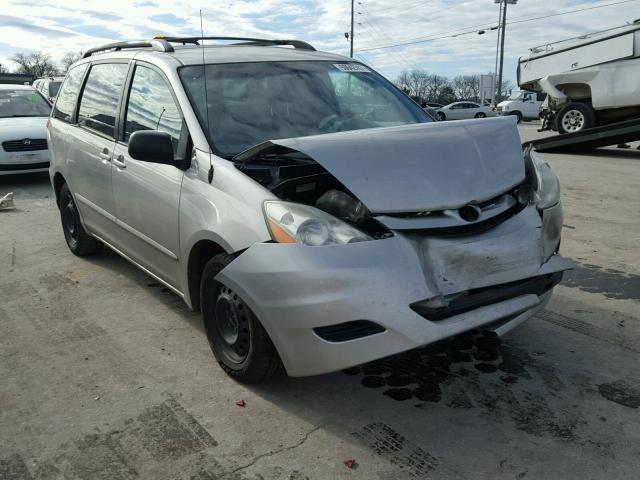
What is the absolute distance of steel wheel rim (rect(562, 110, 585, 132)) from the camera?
50.5ft

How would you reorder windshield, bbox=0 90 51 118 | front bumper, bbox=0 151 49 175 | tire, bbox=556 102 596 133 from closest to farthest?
front bumper, bbox=0 151 49 175
windshield, bbox=0 90 51 118
tire, bbox=556 102 596 133

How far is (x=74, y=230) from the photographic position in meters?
5.71

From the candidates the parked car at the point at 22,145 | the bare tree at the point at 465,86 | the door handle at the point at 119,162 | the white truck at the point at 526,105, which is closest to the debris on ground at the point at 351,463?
the door handle at the point at 119,162

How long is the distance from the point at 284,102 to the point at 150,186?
39.4 inches

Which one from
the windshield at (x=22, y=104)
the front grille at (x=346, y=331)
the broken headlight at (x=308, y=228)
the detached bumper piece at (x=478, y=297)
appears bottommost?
the front grille at (x=346, y=331)

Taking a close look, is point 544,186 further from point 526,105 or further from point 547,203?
point 526,105

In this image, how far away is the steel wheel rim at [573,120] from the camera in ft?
50.5

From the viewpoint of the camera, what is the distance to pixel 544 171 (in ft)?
11.5

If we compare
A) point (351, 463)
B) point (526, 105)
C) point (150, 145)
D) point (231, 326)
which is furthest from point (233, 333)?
point (526, 105)

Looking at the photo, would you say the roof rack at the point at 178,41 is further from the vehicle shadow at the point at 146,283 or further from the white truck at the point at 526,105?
the white truck at the point at 526,105

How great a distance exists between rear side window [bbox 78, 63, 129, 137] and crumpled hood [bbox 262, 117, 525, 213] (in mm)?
2107

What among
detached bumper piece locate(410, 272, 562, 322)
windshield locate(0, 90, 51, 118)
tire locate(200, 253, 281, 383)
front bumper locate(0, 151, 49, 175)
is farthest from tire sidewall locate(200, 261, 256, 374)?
windshield locate(0, 90, 51, 118)

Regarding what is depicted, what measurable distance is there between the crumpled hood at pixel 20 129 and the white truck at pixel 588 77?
1165 cm

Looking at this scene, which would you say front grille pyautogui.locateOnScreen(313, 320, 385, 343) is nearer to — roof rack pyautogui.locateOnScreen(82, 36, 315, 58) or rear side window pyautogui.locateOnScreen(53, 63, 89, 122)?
roof rack pyautogui.locateOnScreen(82, 36, 315, 58)
